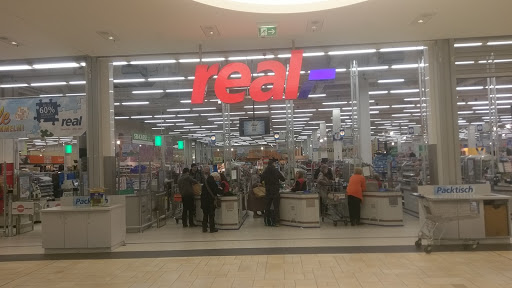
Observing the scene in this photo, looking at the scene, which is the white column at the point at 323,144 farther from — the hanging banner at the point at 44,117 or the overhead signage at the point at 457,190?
the hanging banner at the point at 44,117

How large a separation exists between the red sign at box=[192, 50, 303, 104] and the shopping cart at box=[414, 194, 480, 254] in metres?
3.05

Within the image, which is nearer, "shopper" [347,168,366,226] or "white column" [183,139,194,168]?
"shopper" [347,168,366,226]

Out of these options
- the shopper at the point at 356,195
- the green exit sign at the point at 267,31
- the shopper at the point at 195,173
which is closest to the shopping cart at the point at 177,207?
the shopper at the point at 195,173

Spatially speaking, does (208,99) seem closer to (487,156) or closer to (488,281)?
(487,156)

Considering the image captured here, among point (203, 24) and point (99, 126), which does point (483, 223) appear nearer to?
point (203, 24)

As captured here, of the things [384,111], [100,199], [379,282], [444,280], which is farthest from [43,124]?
[384,111]

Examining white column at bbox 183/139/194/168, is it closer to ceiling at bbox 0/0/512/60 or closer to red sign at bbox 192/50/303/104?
red sign at bbox 192/50/303/104

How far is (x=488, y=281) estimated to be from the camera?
4680 millimetres

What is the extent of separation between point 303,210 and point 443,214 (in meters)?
3.23

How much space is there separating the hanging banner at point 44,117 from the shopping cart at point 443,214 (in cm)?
639

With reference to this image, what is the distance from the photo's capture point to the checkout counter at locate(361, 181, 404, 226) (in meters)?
8.77

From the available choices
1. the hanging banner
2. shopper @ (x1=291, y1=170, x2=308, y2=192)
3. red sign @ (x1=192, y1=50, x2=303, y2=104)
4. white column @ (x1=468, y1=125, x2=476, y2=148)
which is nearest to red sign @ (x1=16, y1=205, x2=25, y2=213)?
the hanging banner

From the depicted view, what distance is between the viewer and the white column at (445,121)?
7.39 m

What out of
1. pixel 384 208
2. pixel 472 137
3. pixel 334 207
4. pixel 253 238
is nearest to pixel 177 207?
pixel 253 238
